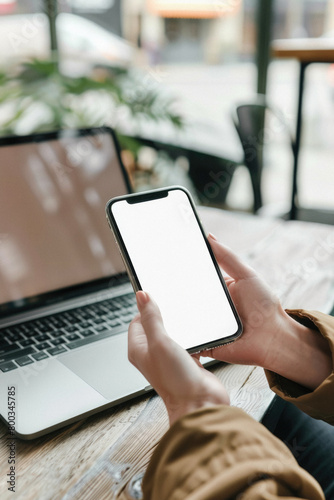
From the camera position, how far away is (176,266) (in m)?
0.60

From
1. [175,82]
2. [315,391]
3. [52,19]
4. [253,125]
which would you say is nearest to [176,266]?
[315,391]

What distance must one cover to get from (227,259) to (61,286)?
0.94ft

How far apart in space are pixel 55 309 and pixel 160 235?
25cm

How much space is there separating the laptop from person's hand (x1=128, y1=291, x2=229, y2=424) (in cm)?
8

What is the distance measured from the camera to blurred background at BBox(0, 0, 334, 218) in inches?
73.2

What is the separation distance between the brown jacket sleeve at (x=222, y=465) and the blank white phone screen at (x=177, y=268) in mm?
154

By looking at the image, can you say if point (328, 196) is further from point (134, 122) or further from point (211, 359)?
point (211, 359)

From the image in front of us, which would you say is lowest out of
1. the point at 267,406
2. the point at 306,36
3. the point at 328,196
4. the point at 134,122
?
the point at 328,196

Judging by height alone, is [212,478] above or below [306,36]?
below

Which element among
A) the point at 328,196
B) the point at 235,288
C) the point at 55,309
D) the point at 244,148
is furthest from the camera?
the point at 328,196

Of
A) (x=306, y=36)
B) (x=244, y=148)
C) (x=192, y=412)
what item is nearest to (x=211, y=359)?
(x=192, y=412)

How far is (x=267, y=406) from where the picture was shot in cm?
55

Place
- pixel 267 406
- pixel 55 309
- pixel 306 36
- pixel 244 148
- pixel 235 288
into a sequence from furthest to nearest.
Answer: pixel 306 36
pixel 244 148
pixel 55 309
pixel 235 288
pixel 267 406

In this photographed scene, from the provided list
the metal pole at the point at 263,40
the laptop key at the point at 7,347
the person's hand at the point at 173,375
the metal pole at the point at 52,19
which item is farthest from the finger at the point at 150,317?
the metal pole at the point at 263,40
